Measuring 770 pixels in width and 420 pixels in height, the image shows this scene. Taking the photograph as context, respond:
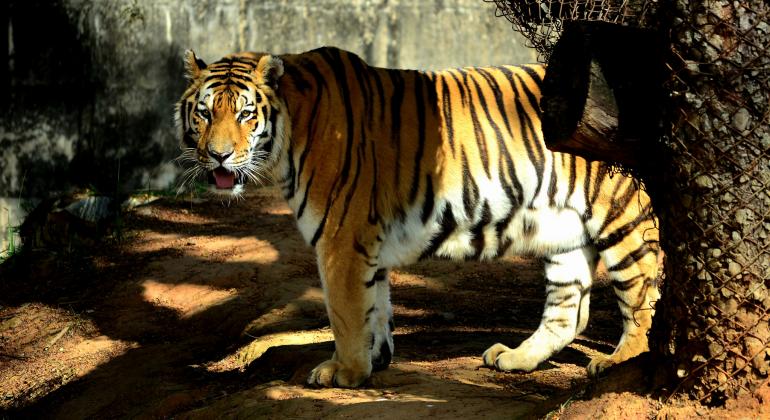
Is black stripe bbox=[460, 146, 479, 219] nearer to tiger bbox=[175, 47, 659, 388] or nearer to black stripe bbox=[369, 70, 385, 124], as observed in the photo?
tiger bbox=[175, 47, 659, 388]

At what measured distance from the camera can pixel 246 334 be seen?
21.0 ft

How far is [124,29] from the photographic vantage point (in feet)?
31.6

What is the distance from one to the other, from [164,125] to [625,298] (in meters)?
5.94

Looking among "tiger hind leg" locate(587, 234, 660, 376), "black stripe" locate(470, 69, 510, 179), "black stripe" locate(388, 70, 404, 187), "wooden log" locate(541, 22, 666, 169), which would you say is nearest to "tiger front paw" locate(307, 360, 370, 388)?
"black stripe" locate(388, 70, 404, 187)

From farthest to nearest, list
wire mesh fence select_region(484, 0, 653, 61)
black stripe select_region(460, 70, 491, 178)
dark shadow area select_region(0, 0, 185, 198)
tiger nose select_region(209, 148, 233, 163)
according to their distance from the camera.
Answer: dark shadow area select_region(0, 0, 185, 198), black stripe select_region(460, 70, 491, 178), tiger nose select_region(209, 148, 233, 163), wire mesh fence select_region(484, 0, 653, 61)

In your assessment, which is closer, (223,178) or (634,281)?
(223,178)

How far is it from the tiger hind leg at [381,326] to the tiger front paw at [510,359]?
0.54 m

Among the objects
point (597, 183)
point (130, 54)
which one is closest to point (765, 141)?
point (597, 183)

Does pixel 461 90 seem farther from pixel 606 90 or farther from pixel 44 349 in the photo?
pixel 44 349

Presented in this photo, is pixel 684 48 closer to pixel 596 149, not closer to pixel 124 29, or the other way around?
pixel 596 149

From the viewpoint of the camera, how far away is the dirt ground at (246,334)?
4.42 meters

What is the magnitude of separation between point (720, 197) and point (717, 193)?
2cm

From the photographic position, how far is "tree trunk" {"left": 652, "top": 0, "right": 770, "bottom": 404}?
2.77 metres

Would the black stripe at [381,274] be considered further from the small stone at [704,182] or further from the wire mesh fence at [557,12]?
the small stone at [704,182]
